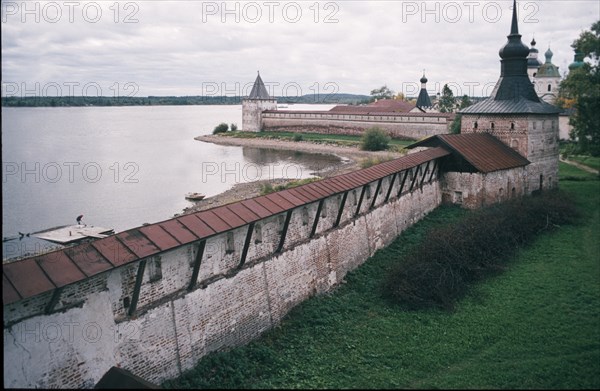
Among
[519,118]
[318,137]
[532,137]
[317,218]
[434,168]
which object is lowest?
[317,218]

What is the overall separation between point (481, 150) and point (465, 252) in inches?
330

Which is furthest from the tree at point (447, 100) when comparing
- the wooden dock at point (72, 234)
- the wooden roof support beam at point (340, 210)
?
the wooden roof support beam at point (340, 210)

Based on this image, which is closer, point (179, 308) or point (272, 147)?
point (179, 308)

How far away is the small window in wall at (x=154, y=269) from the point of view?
Result: 665 centimetres

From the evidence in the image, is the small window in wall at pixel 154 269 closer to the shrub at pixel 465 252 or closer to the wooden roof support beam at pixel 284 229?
the wooden roof support beam at pixel 284 229

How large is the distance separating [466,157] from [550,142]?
595cm

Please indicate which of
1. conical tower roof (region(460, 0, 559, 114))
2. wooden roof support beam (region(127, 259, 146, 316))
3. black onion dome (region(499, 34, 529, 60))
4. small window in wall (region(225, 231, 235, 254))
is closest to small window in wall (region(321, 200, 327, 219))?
small window in wall (region(225, 231, 235, 254))

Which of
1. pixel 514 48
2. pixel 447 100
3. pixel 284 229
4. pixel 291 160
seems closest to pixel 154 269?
pixel 284 229

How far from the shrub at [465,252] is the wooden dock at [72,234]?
11.6 m

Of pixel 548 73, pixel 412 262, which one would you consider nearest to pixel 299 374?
pixel 412 262

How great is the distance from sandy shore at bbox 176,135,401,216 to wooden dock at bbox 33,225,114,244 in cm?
416

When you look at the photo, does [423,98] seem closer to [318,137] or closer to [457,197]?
[318,137]

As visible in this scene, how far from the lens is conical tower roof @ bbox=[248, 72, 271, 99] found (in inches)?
2276

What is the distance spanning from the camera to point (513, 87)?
2088 cm
